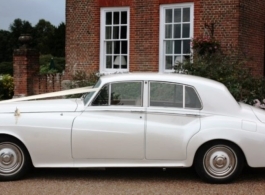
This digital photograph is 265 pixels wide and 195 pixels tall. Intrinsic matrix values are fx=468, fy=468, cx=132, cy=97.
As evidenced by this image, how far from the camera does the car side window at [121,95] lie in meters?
6.64

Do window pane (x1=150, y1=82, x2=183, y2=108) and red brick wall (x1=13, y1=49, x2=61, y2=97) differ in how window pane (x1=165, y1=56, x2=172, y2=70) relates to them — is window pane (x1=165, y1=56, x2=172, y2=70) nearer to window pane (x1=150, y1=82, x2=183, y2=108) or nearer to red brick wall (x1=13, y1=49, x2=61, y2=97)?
red brick wall (x1=13, y1=49, x2=61, y2=97)

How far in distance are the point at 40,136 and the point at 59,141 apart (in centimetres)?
28

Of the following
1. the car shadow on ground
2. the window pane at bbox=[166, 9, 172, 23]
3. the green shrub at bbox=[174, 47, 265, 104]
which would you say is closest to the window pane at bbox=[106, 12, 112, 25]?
the window pane at bbox=[166, 9, 172, 23]

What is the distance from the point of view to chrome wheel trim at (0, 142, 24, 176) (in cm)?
653

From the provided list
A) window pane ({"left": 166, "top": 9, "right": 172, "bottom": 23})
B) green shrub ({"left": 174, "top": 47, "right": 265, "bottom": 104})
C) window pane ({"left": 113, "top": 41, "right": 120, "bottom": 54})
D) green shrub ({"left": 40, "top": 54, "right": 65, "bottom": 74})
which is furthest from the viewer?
green shrub ({"left": 40, "top": 54, "right": 65, "bottom": 74})

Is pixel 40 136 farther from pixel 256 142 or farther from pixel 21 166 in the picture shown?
pixel 256 142

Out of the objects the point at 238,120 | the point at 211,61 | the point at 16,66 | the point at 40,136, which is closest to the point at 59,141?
the point at 40,136

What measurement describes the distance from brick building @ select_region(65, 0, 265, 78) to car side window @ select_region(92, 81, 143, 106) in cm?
761

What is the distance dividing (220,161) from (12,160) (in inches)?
114

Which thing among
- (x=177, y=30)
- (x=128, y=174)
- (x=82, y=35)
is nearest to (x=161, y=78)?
(x=128, y=174)

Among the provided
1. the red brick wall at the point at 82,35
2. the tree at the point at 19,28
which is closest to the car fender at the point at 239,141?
the red brick wall at the point at 82,35

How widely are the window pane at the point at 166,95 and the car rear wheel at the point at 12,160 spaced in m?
1.94

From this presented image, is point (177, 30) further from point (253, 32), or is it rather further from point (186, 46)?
point (253, 32)

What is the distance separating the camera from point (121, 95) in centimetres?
666
